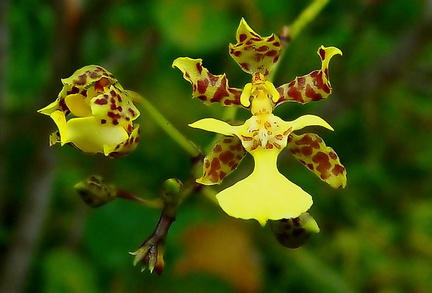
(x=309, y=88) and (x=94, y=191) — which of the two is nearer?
(x=94, y=191)

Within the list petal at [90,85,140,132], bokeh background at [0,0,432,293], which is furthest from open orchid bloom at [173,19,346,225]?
bokeh background at [0,0,432,293]

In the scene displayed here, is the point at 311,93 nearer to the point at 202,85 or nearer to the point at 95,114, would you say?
the point at 202,85

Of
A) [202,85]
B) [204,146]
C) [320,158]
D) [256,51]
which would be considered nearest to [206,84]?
[202,85]

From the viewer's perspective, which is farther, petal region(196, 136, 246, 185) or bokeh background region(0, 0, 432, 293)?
bokeh background region(0, 0, 432, 293)

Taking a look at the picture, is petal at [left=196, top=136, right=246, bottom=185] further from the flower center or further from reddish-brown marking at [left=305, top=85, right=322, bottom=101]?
reddish-brown marking at [left=305, top=85, right=322, bottom=101]

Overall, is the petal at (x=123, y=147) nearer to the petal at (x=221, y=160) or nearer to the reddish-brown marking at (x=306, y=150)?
the petal at (x=221, y=160)

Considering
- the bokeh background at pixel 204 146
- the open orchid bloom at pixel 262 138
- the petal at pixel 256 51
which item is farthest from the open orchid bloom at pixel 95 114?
the bokeh background at pixel 204 146
